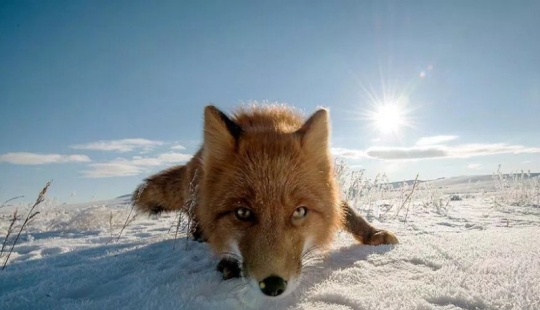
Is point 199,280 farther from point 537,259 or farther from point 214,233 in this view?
point 537,259

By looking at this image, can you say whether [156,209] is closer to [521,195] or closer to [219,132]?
[219,132]

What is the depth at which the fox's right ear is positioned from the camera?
3428 millimetres

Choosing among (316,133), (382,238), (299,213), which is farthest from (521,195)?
(299,213)

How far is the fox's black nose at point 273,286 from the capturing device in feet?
7.47

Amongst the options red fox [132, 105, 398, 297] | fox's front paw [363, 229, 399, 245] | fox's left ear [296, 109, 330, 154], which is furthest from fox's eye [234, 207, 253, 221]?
fox's front paw [363, 229, 399, 245]

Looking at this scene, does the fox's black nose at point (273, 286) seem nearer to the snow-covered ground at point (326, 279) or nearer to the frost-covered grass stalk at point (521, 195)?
the snow-covered ground at point (326, 279)

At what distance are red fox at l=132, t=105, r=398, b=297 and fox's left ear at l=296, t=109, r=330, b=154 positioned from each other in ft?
0.03

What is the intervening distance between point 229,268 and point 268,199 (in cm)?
67

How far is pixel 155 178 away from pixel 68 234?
2.01m

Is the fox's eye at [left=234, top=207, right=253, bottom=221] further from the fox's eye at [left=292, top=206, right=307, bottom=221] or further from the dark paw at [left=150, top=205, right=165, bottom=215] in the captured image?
the dark paw at [left=150, top=205, right=165, bottom=215]

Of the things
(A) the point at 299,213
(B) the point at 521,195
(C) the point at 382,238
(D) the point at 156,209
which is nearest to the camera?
(A) the point at 299,213

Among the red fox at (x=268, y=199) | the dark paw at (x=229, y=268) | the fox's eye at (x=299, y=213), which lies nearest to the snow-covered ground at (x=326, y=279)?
the dark paw at (x=229, y=268)

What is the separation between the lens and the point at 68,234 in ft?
22.2

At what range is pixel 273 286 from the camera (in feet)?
7.49
